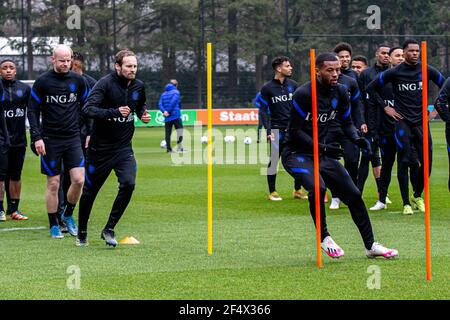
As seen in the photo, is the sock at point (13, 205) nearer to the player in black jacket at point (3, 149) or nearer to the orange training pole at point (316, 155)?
the player in black jacket at point (3, 149)

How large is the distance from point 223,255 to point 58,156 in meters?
2.81

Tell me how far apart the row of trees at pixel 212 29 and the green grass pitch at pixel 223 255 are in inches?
1100

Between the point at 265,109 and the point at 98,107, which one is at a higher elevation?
the point at 98,107

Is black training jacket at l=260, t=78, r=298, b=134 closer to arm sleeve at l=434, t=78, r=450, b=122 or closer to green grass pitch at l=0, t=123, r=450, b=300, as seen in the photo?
green grass pitch at l=0, t=123, r=450, b=300

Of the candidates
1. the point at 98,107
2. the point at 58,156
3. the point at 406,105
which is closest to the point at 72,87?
the point at 58,156

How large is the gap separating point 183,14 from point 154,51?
2598 millimetres

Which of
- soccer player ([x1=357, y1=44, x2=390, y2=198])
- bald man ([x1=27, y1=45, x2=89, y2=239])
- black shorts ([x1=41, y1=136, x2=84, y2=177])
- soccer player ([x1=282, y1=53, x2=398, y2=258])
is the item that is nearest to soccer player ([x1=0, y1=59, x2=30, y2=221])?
bald man ([x1=27, y1=45, x2=89, y2=239])

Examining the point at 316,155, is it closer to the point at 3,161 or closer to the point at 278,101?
the point at 3,161

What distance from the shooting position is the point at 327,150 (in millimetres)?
10328

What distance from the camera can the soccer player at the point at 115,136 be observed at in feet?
37.7

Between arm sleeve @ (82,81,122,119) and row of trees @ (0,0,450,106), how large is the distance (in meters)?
33.0

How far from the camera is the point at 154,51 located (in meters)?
54.6

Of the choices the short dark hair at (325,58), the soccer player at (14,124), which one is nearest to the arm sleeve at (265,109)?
the soccer player at (14,124)
